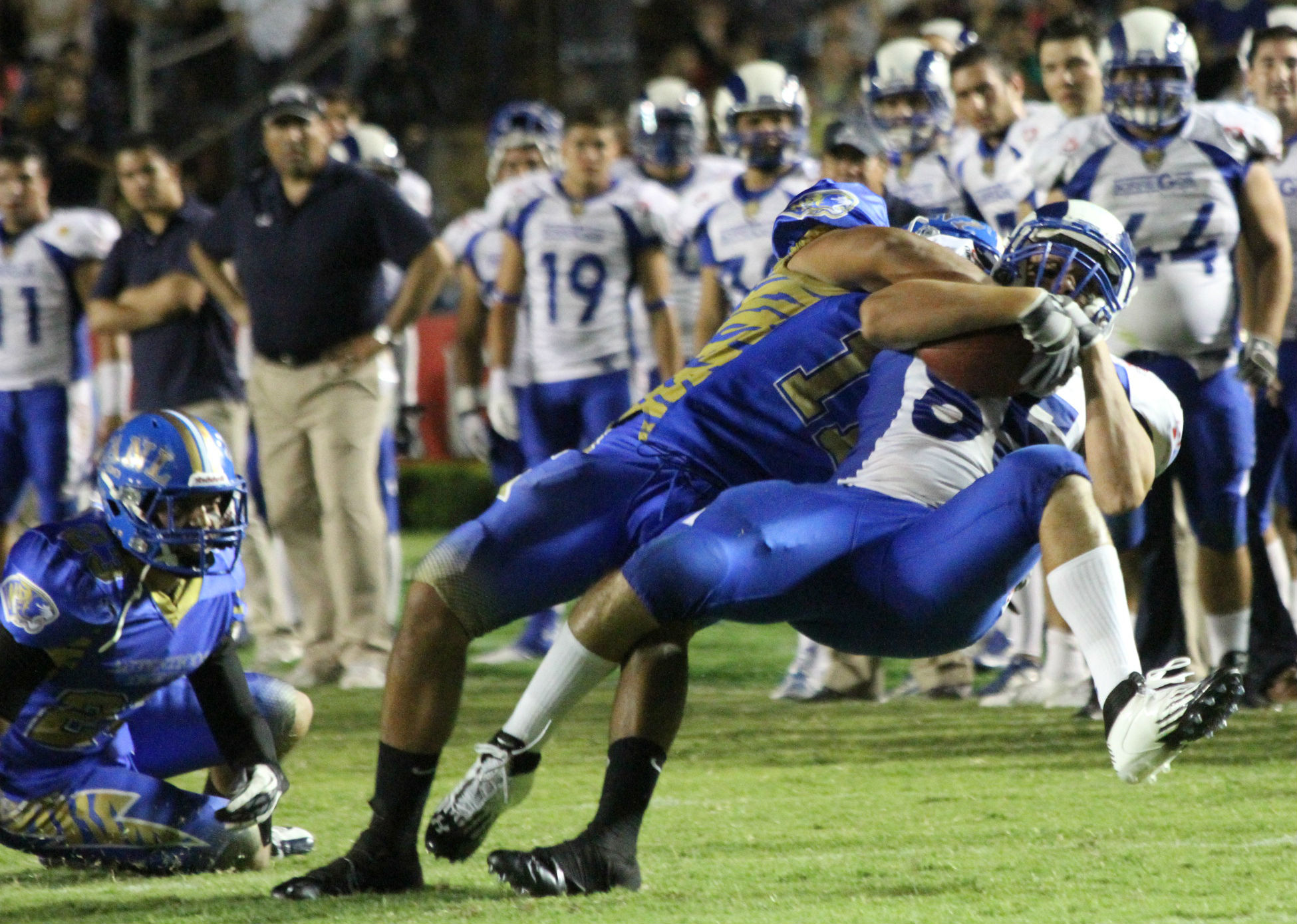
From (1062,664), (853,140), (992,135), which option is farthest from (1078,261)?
(992,135)

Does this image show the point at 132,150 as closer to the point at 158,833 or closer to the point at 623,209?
the point at 623,209

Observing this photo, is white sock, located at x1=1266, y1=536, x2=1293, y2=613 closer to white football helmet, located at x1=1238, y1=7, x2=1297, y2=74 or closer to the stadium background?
white football helmet, located at x1=1238, y1=7, x2=1297, y2=74

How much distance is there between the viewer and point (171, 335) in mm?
7395

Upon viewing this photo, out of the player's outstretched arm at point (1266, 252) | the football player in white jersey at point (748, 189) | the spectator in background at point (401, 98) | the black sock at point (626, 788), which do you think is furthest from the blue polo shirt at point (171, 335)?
the spectator in background at point (401, 98)

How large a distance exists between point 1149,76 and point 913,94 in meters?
1.75

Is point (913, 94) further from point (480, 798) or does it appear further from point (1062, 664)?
point (480, 798)

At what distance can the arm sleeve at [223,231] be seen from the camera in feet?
23.2

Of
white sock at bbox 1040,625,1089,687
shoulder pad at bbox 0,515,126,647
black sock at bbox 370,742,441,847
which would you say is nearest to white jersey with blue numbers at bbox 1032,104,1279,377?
white sock at bbox 1040,625,1089,687

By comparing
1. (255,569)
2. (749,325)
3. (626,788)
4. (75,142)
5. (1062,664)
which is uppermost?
(749,325)

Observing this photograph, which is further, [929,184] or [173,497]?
[929,184]

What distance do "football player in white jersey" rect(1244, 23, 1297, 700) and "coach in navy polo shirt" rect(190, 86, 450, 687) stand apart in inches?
112

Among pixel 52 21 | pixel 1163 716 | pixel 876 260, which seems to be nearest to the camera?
pixel 1163 716

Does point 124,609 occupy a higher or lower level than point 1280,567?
higher

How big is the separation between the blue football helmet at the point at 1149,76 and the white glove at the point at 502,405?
277 cm
